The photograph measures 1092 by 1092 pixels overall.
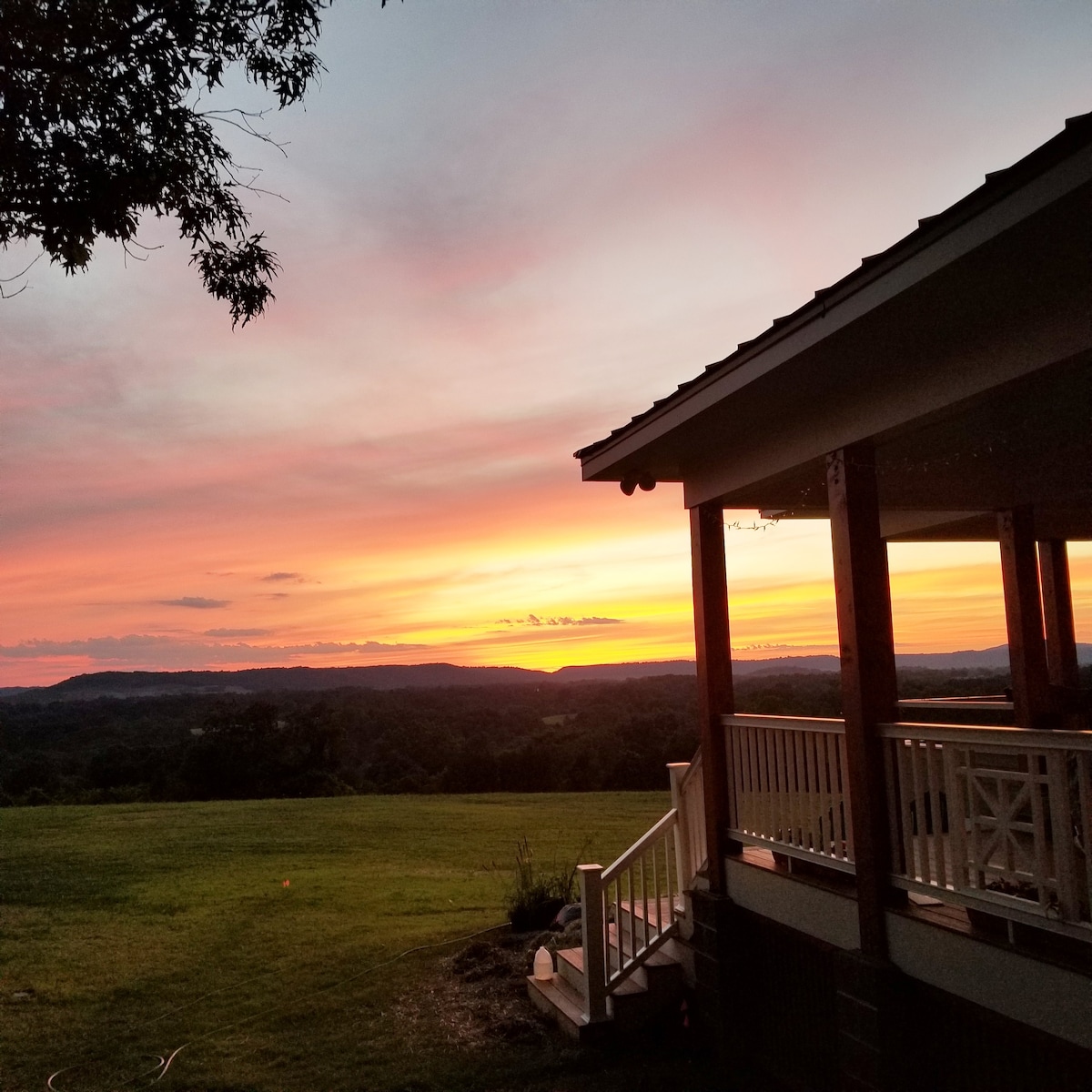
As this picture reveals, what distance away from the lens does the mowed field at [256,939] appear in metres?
7.66

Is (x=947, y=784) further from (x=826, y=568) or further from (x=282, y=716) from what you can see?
(x=282, y=716)

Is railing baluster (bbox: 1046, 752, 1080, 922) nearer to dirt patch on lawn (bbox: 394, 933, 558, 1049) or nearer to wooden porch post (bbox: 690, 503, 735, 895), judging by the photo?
wooden porch post (bbox: 690, 503, 735, 895)

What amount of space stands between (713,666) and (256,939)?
25.1ft

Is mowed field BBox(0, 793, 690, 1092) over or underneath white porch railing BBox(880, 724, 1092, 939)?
underneath

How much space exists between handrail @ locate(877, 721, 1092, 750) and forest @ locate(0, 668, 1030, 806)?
2397cm

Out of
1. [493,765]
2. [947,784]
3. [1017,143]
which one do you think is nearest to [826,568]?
[1017,143]

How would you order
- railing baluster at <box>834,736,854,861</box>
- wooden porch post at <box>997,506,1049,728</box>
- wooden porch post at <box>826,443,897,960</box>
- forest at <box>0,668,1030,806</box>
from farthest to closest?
forest at <box>0,668,1030,806</box>
wooden porch post at <box>997,506,1049,728</box>
railing baluster at <box>834,736,854,861</box>
wooden porch post at <box>826,443,897,960</box>

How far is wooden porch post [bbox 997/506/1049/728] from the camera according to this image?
8594mm

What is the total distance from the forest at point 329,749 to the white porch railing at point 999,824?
23.8 m

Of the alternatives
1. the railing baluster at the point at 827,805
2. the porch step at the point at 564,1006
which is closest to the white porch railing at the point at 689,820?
the porch step at the point at 564,1006

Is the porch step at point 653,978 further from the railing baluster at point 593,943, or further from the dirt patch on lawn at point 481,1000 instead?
the dirt patch on lawn at point 481,1000

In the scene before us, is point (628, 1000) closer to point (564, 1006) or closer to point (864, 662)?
point (564, 1006)

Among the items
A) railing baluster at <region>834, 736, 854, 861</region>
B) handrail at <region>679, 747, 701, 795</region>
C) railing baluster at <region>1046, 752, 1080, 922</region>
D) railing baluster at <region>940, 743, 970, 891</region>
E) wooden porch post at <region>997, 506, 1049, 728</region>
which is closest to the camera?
railing baluster at <region>1046, 752, 1080, 922</region>

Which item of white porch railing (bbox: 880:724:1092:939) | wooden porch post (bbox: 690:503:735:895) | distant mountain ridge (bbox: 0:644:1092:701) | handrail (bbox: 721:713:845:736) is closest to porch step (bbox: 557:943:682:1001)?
wooden porch post (bbox: 690:503:735:895)
